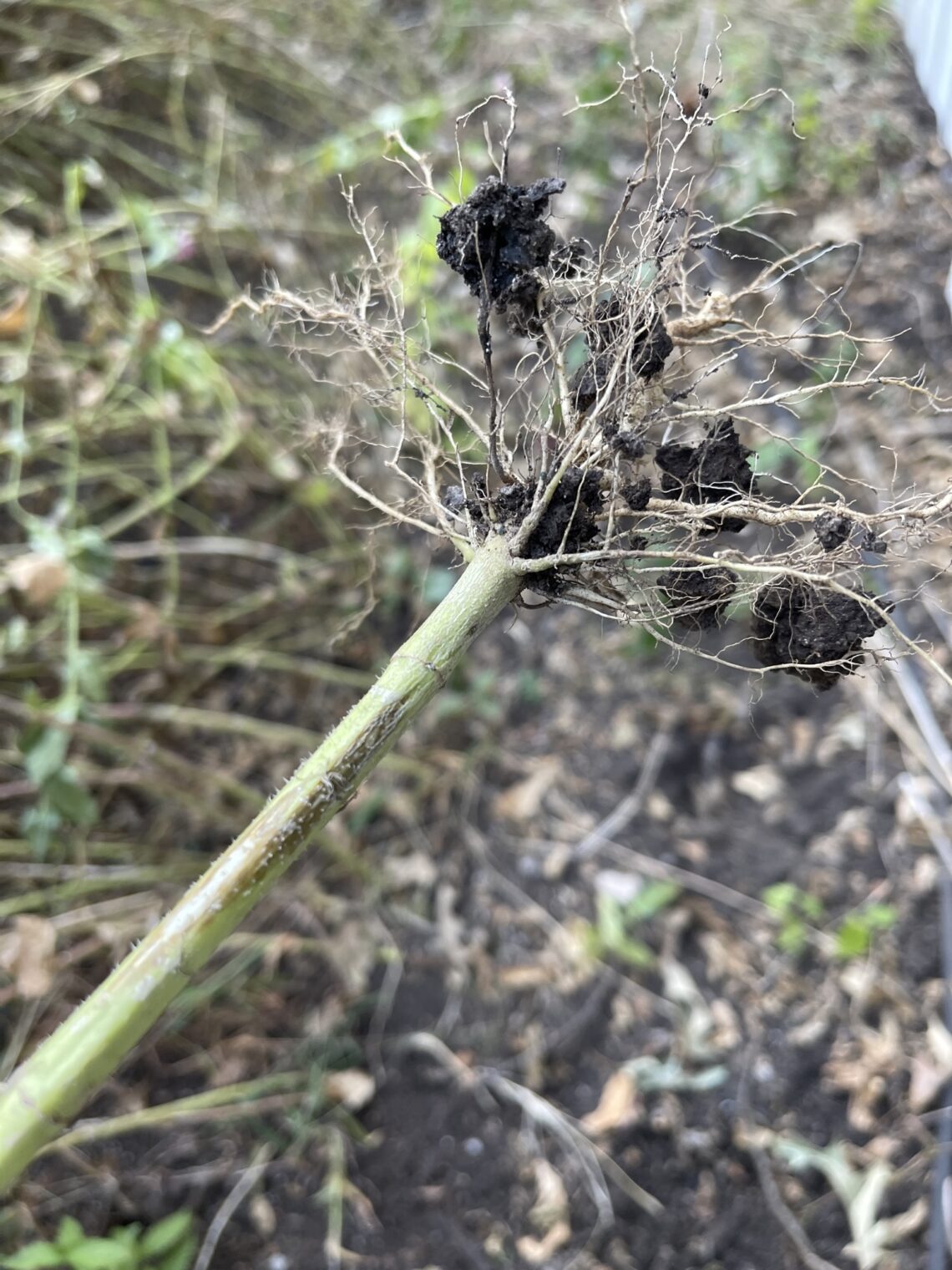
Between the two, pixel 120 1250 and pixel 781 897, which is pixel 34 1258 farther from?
pixel 781 897

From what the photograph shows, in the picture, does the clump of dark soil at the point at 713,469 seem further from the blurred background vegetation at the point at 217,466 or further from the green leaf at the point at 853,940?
the green leaf at the point at 853,940

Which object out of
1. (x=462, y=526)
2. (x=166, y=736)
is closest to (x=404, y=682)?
(x=462, y=526)

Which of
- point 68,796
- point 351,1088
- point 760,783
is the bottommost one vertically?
point 351,1088

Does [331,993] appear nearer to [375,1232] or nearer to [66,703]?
[375,1232]

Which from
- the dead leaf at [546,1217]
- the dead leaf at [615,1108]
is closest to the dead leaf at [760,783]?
the dead leaf at [615,1108]

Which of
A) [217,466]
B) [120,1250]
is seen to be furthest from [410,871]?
[217,466]

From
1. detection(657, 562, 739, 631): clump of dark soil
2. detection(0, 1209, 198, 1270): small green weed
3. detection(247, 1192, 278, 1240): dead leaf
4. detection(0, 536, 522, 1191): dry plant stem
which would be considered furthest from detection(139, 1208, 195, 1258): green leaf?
detection(657, 562, 739, 631): clump of dark soil
